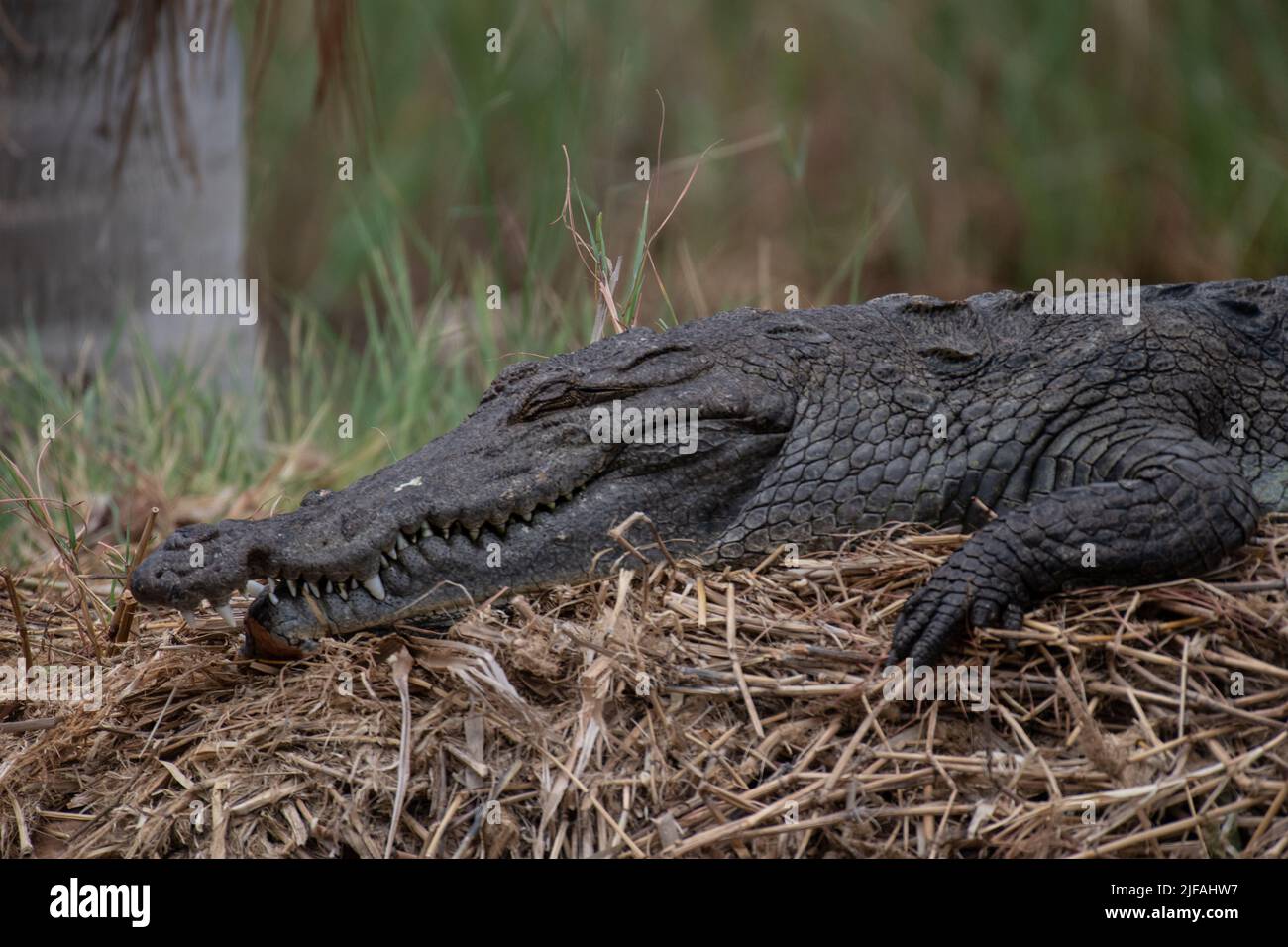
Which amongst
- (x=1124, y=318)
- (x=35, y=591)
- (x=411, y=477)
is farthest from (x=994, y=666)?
(x=35, y=591)

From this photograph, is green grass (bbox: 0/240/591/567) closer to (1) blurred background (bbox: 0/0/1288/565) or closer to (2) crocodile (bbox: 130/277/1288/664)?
(1) blurred background (bbox: 0/0/1288/565)

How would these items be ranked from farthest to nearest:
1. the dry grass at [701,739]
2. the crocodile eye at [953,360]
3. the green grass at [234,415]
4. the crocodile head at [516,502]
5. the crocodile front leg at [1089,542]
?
the green grass at [234,415], the crocodile eye at [953,360], the crocodile head at [516,502], the crocodile front leg at [1089,542], the dry grass at [701,739]

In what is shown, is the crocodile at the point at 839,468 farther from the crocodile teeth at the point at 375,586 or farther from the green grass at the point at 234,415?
the green grass at the point at 234,415

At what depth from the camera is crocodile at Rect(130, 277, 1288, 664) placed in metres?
2.58

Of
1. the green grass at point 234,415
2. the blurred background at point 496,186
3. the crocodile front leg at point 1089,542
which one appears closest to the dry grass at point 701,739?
the crocodile front leg at point 1089,542

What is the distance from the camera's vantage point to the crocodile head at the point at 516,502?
2615 millimetres

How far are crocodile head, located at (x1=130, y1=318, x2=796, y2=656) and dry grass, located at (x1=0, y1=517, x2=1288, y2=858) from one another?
0.35 ft

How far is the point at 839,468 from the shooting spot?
117 inches

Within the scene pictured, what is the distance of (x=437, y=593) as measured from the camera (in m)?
2.71

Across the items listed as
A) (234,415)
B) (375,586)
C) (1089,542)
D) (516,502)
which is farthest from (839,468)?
(234,415)

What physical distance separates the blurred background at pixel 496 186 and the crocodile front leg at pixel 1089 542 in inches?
54.7

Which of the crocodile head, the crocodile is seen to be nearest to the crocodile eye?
the crocodile

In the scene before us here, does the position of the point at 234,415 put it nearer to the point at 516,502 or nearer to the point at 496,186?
the point at 516,502

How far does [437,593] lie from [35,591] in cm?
152
